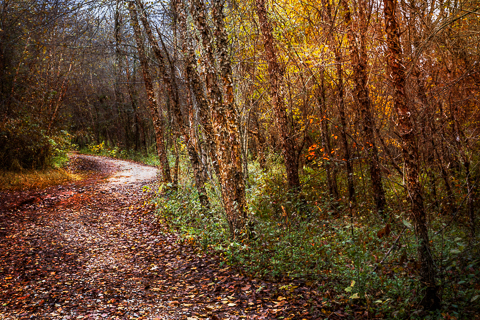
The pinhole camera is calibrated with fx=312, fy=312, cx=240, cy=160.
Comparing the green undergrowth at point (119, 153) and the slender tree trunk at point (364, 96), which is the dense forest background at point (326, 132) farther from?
the green undergrowth at point (119, 153)

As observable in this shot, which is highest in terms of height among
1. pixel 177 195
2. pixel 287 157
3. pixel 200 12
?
pixel 200 12

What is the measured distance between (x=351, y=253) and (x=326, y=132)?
5688 millimetres

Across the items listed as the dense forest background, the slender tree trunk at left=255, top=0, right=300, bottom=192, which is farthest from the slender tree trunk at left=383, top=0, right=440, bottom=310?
the slender tree trunk at left=255, top=0, right=300, bottom=192

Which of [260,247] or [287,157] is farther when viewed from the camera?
[287,157]

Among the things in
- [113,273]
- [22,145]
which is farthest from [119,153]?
[113,273]

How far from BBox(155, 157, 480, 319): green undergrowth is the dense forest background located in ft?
0.11

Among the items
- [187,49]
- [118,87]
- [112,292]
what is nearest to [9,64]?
[187,49]

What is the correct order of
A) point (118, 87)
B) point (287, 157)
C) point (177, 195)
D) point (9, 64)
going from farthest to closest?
1. point (118, 87)
2. point (9, 64)
3. point (177, 195)
4. point (287, 157)

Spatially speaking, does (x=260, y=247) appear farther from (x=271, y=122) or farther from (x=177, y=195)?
(x=271, y=122)

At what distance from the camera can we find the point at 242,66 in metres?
11.2

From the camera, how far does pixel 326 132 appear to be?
10.2 metres

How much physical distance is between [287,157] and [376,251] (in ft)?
11.7

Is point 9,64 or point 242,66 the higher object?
point 9,64

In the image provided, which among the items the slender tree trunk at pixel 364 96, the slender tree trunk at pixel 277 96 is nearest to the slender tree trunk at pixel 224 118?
the slender tree trunk at pixel 277 96
